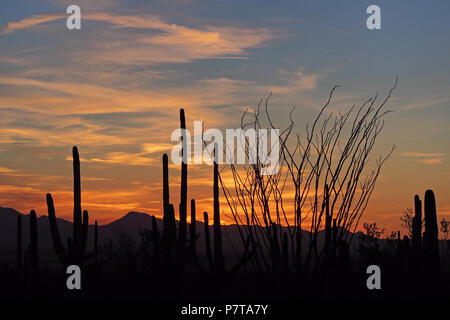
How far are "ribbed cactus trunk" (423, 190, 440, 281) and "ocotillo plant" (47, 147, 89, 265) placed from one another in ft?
18.6

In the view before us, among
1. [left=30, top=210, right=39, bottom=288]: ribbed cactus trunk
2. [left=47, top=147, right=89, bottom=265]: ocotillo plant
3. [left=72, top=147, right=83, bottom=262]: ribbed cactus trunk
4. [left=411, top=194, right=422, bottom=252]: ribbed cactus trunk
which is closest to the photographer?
[left=47, top=147, right=89, bottom=265]: ocotillo plant

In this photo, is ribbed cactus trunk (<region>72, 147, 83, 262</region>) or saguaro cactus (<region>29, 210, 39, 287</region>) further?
saguaro cactus (<region>29, 210, 39, 287</region>)

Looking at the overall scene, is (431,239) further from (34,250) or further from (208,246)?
(34,250)

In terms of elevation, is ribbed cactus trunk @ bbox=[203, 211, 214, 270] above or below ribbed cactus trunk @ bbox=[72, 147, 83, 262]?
below

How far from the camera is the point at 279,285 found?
6625 mm

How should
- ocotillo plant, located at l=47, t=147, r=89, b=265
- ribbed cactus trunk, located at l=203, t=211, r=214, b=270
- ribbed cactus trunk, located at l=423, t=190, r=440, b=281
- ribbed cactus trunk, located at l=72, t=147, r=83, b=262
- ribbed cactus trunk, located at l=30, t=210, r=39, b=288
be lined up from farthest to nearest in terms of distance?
ribbed cactus trunk, located at l=30, t=210, r=39, b=288 → ribbed cactus trunk, located at l=72, t=147, r=83, b=262 → ocotillo plant, located at l=47, t=147, r=89, b=265 → ribbed cactus trunk, located at l=423, t=190, r=440, b=281 → ribbed cactus trunk, located at l=203, t=211, r=214, b=270

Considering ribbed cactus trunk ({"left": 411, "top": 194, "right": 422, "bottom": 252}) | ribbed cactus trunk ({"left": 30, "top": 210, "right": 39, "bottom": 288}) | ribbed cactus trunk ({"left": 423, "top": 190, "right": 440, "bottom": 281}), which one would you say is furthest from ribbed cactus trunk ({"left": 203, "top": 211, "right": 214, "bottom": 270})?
ribbed cactus trunk ({"left": 411, "top": 194, "right": 422, "bottom": 252})

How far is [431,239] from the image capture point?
10680 millimetres

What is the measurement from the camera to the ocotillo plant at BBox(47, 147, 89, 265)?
11.5 metres

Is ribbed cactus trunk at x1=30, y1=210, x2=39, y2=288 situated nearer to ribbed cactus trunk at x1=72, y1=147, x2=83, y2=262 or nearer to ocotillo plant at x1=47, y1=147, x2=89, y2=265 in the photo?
ocotillo plant at x1=47, y1=147, x2=89, y2=265

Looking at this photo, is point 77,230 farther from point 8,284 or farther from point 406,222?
point 406,222
